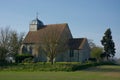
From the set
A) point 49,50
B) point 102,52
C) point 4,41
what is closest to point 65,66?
point 49,50

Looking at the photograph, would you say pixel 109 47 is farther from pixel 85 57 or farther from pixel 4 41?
pixel 4 41

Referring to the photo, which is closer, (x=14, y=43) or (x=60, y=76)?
(x=60, y=76)

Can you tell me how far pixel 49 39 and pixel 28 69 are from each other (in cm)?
1107

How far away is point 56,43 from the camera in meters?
53.1

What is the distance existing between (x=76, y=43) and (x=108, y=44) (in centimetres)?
1193

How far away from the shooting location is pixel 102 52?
70.6 meters

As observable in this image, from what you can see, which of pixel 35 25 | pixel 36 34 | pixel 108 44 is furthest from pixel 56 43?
pixel 108 44

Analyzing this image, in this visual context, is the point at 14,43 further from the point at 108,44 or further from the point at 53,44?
the point at 108,44

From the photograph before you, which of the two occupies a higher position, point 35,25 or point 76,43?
point 35,25

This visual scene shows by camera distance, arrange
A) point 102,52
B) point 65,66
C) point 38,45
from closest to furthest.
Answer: point 65,66 < point 38,45 < point 102,52

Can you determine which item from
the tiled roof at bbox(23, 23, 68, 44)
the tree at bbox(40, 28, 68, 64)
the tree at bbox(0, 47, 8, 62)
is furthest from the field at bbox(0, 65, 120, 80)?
the tiled roof at bbox(23, 23, 68, 44)

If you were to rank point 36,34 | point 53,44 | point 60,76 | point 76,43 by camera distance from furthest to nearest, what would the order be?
point 36,34 < point 76,43 < point 53,44 < point 60,76

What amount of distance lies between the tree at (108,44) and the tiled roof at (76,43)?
10.1 meters

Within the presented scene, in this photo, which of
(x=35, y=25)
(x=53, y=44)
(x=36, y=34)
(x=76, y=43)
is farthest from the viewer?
(x=35, y=25)
